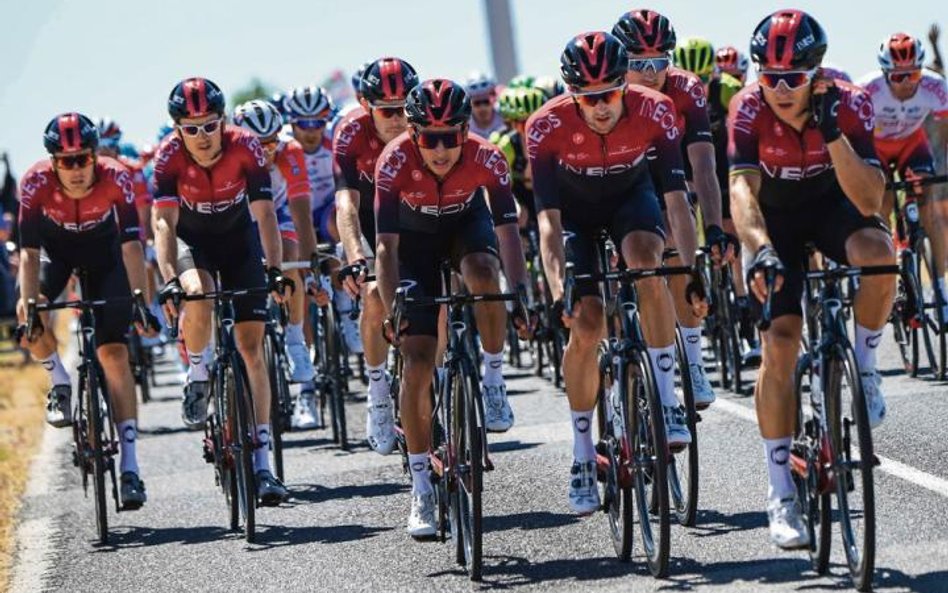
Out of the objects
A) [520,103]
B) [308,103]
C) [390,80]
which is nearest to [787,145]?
[390,80]

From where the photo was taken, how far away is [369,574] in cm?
915

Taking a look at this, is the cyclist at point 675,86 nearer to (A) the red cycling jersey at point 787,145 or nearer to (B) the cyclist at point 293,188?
(A) the red cycling jersey at point 787,145

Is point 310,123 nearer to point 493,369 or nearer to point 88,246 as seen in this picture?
point 88,246

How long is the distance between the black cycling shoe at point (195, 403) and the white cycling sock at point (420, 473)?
2.90 m

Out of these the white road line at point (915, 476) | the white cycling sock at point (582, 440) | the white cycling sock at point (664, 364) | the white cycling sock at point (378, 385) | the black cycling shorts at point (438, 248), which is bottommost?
the white road line at point (915, 476)

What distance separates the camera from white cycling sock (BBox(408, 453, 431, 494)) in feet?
30.5

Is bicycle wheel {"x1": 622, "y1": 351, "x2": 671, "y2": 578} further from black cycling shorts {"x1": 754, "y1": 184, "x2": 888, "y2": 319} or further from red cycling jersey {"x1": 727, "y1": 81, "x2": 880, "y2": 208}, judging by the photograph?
red cycling jersey {"x1": 727, "y1": 81, "x2": 880, "y2": 208}

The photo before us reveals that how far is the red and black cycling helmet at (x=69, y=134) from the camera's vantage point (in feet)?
37.4

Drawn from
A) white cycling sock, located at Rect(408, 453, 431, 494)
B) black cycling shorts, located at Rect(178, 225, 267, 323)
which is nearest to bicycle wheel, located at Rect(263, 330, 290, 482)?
black cycling shorts, located at Rect(178, 225, 267, 323)

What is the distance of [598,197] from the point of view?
9.47 metres

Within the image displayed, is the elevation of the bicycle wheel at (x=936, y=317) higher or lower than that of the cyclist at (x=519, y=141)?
lower

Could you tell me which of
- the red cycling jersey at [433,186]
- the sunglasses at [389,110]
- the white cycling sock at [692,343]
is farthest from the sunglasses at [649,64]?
the red cycling jersey at [433,186]

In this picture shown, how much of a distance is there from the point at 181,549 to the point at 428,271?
2.17 meters

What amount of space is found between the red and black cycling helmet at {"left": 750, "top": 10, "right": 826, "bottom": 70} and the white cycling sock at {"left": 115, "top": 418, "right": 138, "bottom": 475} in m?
5.30
